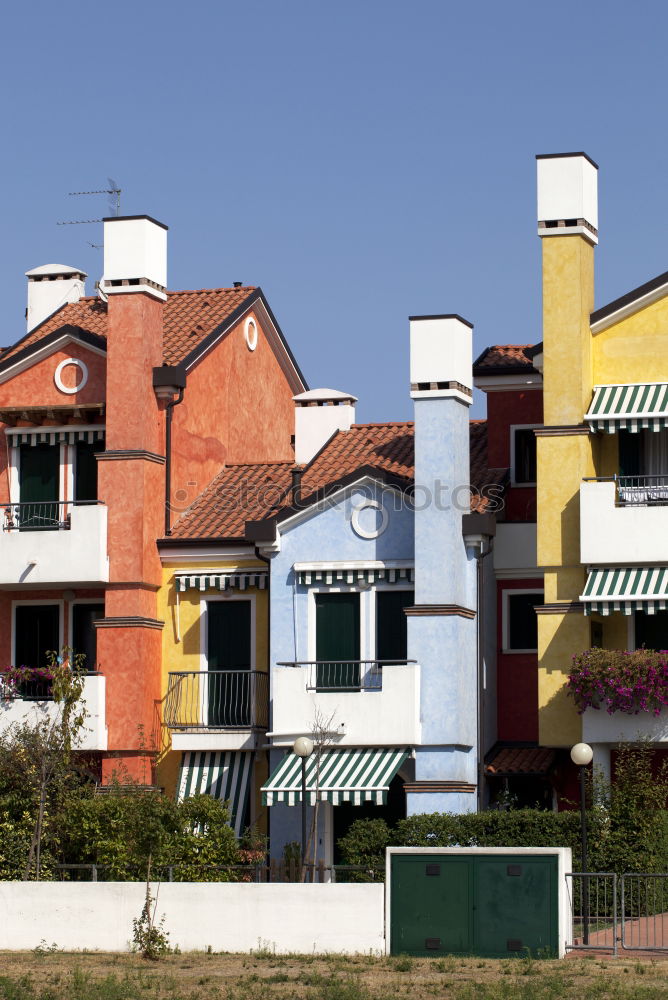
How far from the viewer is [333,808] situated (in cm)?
4394

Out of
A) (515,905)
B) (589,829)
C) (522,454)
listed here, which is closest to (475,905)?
(515,905)

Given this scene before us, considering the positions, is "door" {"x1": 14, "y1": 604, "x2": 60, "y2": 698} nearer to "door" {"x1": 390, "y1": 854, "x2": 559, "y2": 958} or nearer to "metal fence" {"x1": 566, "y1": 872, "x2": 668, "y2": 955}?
"door" {"x1": 390, "y1": 854, "x2": 559, "y2": 958}

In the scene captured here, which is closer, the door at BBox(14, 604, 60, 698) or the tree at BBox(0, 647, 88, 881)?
the tree at BBox(0, 647, 88, 881)

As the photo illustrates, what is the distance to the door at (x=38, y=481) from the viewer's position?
47.1 m

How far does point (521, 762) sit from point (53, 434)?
44.0 feet

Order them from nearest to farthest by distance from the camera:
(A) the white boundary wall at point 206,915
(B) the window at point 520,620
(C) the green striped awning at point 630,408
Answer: (A) the white boundary wall at point 206,915 → (C) the green striped awning at point 630,408 → (B) the window at point 520,620

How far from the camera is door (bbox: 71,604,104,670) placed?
47000 millimetres

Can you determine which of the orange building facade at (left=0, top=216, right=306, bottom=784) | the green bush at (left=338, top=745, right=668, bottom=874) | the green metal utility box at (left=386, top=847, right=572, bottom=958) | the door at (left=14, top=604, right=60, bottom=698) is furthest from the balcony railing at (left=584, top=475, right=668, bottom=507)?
the door at (left=14, top=604, right=60, bottom=698)

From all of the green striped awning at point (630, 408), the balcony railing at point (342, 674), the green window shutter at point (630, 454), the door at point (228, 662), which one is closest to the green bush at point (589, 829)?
the balcony railing at point (342, 674)

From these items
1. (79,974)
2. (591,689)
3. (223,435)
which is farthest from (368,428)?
(79,974)

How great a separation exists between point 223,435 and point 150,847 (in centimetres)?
1337

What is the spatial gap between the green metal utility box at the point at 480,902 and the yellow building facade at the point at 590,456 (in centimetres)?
725

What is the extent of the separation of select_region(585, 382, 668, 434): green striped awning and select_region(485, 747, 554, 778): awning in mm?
7149

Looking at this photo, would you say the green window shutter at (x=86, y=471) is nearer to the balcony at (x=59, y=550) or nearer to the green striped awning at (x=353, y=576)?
the balcony at (x=59, y=550)
